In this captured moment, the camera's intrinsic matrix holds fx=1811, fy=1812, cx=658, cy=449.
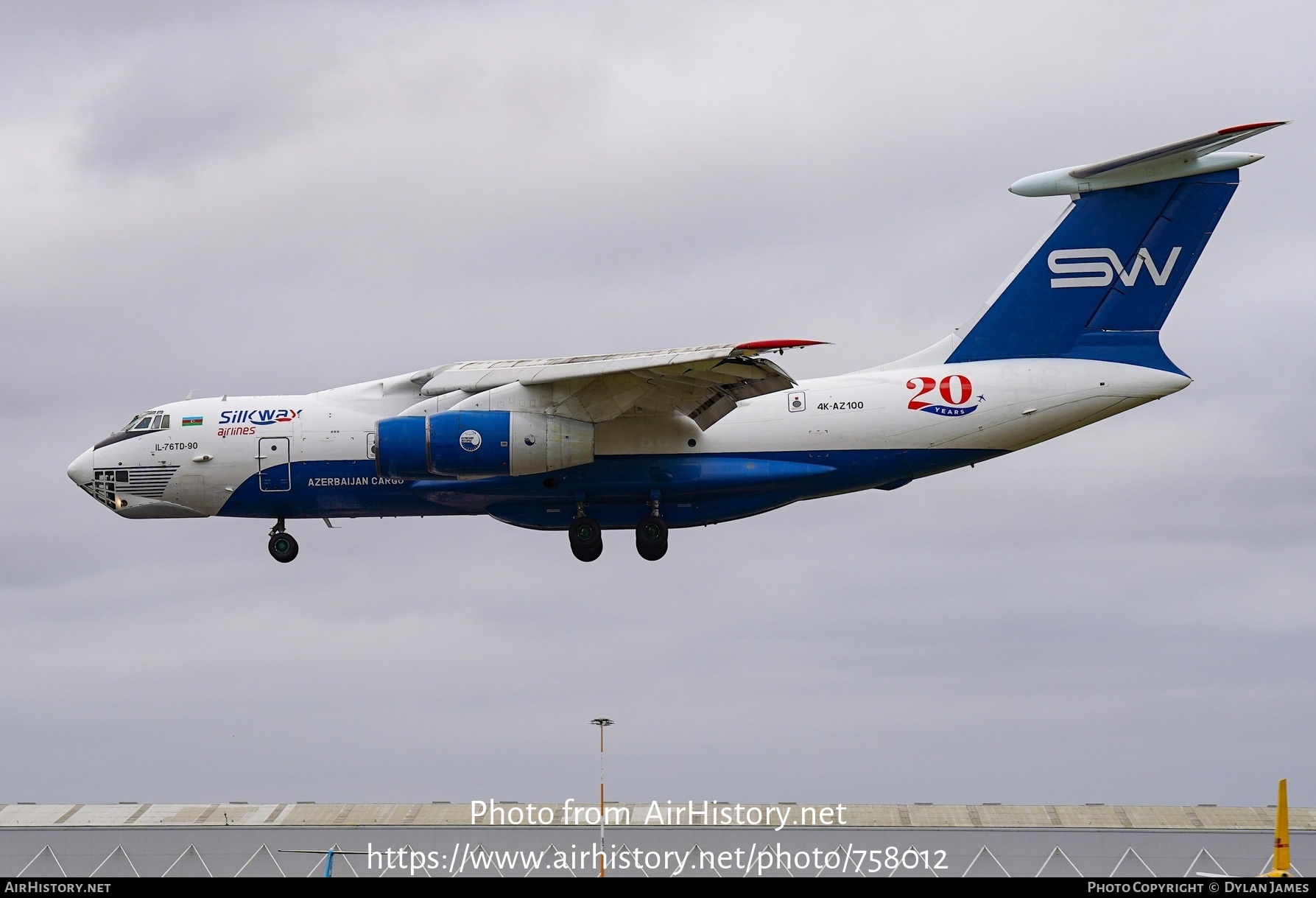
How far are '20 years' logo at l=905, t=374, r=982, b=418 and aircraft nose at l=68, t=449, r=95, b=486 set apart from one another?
45.5 ft

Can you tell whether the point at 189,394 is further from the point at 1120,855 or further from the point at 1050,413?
the point at 1120,855

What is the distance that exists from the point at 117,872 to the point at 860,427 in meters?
23.1

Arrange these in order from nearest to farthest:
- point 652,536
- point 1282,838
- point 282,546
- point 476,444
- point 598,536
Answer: point 1282,838, point 476,444, point 652,536, point 598,536, point 282,546

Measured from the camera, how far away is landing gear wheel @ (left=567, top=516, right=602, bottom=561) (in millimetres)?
30281

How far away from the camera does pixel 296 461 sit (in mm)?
29984

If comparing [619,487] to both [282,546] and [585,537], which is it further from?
[282,546]

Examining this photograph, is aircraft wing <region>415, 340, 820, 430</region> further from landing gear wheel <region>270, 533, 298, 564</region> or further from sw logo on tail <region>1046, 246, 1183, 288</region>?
sw logo on tail <region>1046, 246, 1183, 288</region>

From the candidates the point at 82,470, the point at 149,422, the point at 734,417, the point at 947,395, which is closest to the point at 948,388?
the point at 947,395

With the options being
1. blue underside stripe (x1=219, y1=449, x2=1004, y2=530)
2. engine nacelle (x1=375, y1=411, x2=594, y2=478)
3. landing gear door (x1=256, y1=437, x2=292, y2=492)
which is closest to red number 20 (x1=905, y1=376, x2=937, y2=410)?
blue underside stripe (x1=219, y1=449, x2=1004, y2=530)

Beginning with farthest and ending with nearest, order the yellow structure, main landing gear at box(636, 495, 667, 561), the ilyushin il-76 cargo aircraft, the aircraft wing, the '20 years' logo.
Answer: main landing gear at box(636, 495, 667, 561) → the '20 years' logo → the ilyushin il-76 cargo aircraft → the aircraft wing → the yellow structure

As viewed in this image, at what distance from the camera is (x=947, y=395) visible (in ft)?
96.8

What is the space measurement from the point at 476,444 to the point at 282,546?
202 inches
